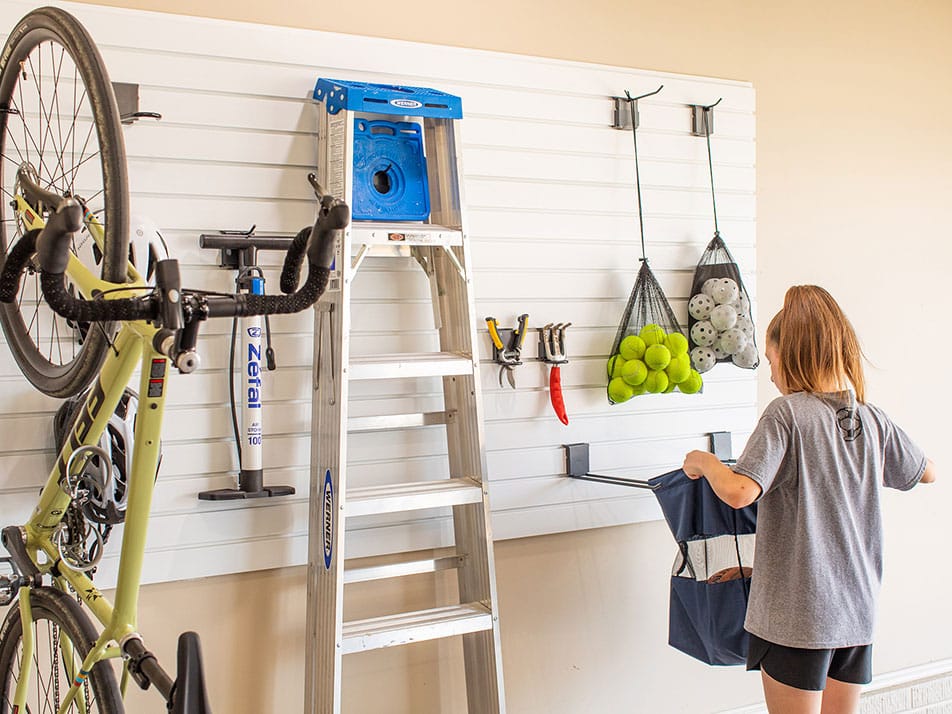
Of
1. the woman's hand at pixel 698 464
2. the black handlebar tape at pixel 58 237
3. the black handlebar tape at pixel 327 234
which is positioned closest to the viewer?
the black handlebar tape at pixel 58 237

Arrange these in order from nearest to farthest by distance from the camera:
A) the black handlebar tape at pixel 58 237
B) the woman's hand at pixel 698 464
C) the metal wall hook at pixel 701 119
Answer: the black handlebar tape at pixel 58 237 → the woman's hand at pixel 698 464 → the metal wall hook at pixel 701 119

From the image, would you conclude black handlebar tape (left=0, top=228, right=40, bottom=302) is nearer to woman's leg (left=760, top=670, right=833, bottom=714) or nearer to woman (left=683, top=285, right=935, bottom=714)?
woman (left=683, top=285, right=935, bottom=714)

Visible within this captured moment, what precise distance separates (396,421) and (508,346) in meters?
0.40

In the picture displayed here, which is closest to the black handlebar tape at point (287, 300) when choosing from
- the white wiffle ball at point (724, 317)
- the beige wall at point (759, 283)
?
the beige wall at point (759, 283)

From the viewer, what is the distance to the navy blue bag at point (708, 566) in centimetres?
235

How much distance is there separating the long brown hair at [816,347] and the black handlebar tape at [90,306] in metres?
1.52

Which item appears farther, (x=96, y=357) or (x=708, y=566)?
(x=708, y=566)

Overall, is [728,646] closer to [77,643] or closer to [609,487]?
[609,487]

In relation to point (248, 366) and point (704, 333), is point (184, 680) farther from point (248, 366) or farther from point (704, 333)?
point (704, 333)

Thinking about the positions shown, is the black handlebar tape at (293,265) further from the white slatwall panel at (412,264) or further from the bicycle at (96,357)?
the white slatwall panel at (412,264)

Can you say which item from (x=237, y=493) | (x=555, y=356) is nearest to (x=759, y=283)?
(x=555, y=356)

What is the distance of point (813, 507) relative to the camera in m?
2.08

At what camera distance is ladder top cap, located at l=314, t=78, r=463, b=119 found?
2154 mm

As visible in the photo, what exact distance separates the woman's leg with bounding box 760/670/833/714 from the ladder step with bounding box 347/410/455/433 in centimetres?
101
